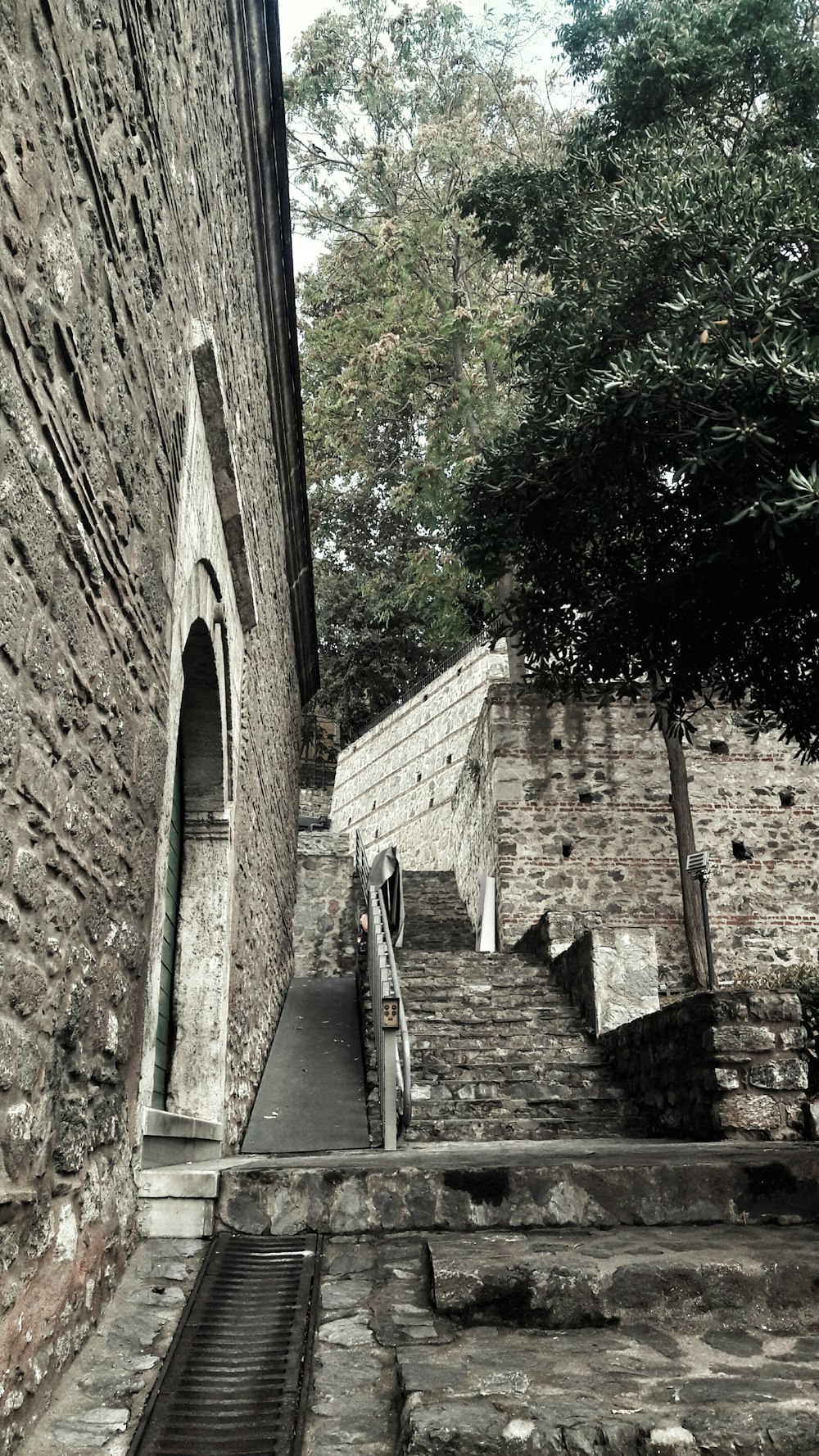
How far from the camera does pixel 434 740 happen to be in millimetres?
20984

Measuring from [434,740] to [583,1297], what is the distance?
59.5 ft

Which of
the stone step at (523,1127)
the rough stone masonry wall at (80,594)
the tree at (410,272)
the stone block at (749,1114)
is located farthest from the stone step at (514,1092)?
the tree at (410,272)

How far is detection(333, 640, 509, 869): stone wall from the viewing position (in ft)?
64.3

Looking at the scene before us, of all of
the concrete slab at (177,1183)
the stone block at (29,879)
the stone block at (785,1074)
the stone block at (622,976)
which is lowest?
the concrete slab at (177,1183)

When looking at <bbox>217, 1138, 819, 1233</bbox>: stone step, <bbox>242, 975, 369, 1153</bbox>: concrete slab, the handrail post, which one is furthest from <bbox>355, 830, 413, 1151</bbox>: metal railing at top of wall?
<bbox>217, 1138, 819, 1233</bbox>: stone step

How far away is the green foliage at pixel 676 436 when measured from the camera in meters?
5.27

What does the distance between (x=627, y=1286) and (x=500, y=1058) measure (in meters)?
4.62

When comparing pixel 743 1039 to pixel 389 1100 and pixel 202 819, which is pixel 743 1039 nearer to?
pixel 389 1100

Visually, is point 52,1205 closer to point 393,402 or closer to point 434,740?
point 393,402

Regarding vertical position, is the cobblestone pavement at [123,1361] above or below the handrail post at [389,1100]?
below

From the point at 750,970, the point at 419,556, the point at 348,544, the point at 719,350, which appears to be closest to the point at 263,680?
the point at 719,350

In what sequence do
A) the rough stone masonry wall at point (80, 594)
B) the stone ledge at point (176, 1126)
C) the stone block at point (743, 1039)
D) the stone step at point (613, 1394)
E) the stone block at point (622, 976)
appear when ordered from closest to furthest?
the rough stone masonry wall at point (80, 594)
the stone step at point (613, 1394)
the stone ledge at point (176, 1126)
the stone block at point (743, 1039)
the stone block at point (622, 976)

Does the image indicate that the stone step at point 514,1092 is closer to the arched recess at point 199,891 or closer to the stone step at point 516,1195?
the arched recess at point 199,891

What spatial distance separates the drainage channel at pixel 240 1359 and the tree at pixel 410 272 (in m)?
11.9
